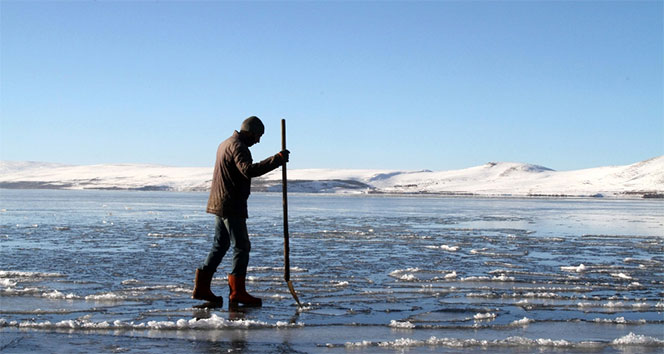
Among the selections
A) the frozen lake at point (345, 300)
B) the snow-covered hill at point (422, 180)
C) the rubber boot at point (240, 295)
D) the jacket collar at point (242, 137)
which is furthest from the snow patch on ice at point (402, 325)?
the snow-covered hill at point (422, 180)

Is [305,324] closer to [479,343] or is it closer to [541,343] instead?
[479,343]

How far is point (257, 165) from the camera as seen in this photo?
19.1ft

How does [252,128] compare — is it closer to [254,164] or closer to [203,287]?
[254,164]

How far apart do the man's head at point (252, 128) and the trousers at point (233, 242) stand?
2.46 ft

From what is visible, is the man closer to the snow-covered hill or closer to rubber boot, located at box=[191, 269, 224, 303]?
rubber boot, located at box=[191, 269, 224, 303]

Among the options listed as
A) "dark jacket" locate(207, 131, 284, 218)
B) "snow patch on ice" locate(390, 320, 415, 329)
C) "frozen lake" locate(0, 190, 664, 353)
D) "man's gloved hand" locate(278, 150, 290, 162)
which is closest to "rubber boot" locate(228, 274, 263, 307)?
Answer: "frozen lake" locate(0, 190, 664, 353)

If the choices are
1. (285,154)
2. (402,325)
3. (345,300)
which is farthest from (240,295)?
(402,325)

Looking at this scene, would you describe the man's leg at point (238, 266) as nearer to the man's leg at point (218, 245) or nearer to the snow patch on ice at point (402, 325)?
the man's leg at point (218, 245)

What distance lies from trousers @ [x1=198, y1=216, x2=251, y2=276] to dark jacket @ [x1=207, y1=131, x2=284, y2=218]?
8cm

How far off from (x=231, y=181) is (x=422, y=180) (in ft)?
480

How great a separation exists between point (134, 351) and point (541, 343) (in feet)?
8.59

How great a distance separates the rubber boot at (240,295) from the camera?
19.8 ft

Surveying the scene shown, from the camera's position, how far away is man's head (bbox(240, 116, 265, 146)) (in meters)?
6.23

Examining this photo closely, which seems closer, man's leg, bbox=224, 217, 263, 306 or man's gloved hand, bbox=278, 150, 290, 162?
man's gloved hand, bbox=278, 150, 290, 162
